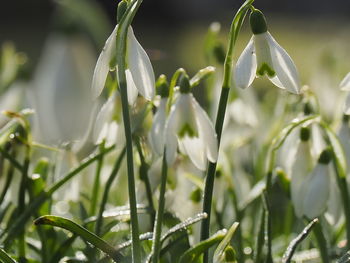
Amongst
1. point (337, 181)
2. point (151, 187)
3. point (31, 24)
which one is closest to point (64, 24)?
point (151, 187)

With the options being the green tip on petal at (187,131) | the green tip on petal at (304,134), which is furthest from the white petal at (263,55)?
the green tip on petal at (304,134)

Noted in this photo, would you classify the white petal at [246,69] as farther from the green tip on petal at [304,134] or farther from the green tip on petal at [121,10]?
the green tip on petal at [304,134]

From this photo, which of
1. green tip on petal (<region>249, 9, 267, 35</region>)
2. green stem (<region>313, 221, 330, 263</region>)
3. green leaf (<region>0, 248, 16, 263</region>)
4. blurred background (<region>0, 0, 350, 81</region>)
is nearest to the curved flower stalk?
green tip on petal (<region>249, 9, 267, 35</region>)

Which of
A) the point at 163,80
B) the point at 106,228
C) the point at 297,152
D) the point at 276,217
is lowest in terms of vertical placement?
the point at 276,217

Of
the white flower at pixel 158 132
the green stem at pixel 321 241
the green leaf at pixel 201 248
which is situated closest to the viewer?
the green leaf at pixel 201 248

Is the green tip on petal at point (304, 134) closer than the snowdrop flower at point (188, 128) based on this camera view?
No

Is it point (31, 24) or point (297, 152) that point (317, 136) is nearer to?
point (297, 152)
